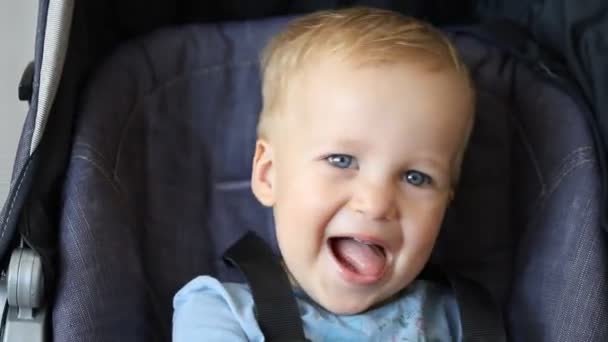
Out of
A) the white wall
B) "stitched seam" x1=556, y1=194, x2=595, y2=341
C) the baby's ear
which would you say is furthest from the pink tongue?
the white wall

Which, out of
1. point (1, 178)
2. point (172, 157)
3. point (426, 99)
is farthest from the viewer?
point (1, 178)

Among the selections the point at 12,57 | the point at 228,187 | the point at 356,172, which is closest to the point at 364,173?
the point at 356,172

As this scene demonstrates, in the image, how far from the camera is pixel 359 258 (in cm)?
109

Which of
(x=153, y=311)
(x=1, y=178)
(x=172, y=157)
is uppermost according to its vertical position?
(x=172, y=157)

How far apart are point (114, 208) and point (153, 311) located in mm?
150

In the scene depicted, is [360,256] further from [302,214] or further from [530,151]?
[530,151]

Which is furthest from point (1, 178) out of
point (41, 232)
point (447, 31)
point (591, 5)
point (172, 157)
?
point (591, 5)

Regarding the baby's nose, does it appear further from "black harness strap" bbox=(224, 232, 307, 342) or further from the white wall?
the white wall

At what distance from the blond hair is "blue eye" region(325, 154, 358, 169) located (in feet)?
0.37

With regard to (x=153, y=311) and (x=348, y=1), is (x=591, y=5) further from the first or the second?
(x=153, y=311)

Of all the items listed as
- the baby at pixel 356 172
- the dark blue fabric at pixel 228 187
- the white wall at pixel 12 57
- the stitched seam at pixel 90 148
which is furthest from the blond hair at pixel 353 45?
Answer: the white wall at pixel 12 57

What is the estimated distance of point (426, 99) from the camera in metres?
1.06

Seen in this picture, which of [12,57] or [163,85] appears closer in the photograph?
[163,85]

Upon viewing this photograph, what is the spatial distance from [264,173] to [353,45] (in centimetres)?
21
